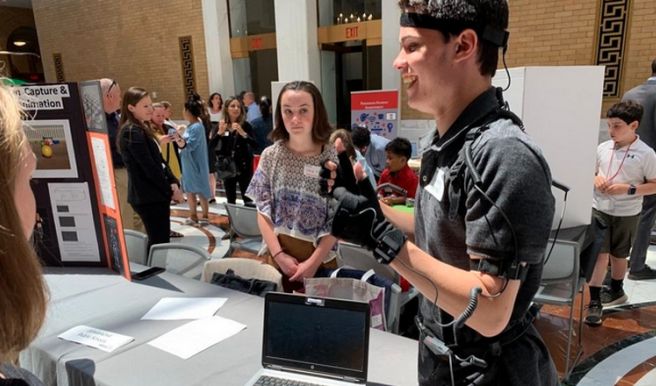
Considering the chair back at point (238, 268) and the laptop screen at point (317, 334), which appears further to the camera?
the chair back at point (238, 268)

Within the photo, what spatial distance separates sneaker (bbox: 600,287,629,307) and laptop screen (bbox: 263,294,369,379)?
111 inches

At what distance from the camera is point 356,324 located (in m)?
1.18

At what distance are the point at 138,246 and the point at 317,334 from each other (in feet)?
5.96

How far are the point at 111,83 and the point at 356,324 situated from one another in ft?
9.44

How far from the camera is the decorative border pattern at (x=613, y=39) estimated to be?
573 cm

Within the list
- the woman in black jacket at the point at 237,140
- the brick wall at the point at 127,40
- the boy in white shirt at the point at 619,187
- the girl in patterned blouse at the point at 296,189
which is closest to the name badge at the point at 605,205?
the boy in white shirt at the point at 619,187

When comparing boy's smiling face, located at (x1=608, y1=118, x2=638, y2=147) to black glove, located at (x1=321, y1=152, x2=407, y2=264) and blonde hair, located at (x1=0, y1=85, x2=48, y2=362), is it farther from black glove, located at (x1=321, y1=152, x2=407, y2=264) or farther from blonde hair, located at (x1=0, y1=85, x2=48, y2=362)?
blonde hair, located at (x1=0, y1=85, x2=48, y2=362)

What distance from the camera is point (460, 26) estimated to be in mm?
804

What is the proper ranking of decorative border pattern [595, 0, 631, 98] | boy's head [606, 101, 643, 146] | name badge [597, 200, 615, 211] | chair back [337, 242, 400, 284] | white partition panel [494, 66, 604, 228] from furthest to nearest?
decorative border pattern [595, 0, 631, 98] < name badge [597, 200, 615, 211] < boy's head [606, 101, 643, 146] < white partition panel [494, 66, 604, 228] < chair back [337, 242, 400, 284]

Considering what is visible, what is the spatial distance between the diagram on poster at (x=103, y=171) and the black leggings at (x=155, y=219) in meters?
1.52

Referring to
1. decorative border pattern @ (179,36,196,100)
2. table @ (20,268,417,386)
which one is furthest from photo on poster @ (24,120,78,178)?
decorative border pattern @ (179,36,196,100)

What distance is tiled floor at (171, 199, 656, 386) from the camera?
7.56ft

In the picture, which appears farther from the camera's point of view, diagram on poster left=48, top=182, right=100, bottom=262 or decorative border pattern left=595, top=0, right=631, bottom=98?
decorative border pattern left=595, top=0, right=631, bottom=98

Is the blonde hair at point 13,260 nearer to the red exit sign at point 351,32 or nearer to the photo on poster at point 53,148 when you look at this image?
the photo on poster at point 53,148
